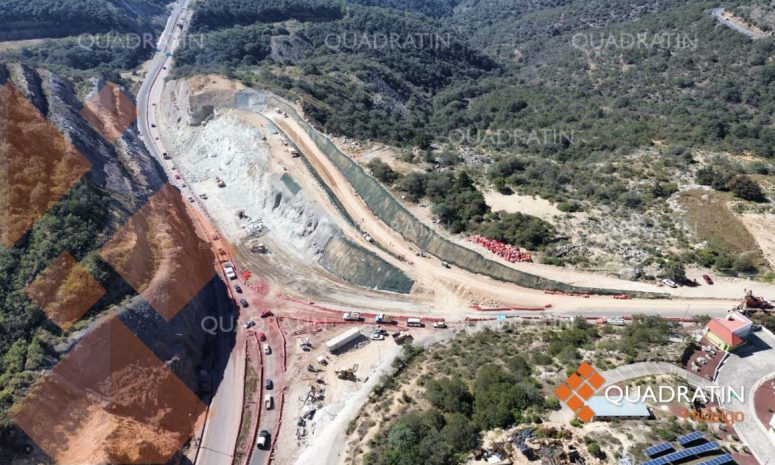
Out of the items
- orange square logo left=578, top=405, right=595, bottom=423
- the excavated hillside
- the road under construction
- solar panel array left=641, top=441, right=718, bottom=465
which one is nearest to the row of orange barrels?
the road under construction

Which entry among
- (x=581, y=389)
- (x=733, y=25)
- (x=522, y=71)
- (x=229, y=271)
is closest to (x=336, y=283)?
(x=229, y=271)

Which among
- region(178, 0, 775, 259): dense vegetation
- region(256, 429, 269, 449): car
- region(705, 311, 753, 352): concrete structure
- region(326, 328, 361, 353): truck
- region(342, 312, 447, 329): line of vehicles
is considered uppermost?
region(178, 0, 775, 259): dense vegetation

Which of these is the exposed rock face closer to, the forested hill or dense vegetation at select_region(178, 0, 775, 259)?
dense vegetation at select_region(178, 0, 775, 259)

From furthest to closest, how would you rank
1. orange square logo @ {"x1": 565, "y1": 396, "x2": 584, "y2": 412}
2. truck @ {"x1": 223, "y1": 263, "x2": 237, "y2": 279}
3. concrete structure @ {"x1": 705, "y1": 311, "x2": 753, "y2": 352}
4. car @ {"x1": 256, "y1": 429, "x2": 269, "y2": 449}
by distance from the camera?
truck @ {"x1": 223, "y1": 263, "x2": 237, "y2": 279} → car @ {"x1": 256, "y1": 429, "x2": 269, "y2": 449} → concrete structure @ {"x1": 705, "y1": 311, "x2": 753, "y2": 352} → orange square logo @ {"x1": 565, "y1": 396, "x2": 584, "y2": 412}

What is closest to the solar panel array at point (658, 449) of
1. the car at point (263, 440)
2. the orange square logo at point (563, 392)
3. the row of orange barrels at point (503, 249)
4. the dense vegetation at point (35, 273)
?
the orange square logo at point (563, 392)

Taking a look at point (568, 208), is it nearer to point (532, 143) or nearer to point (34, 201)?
point (532, 143)
